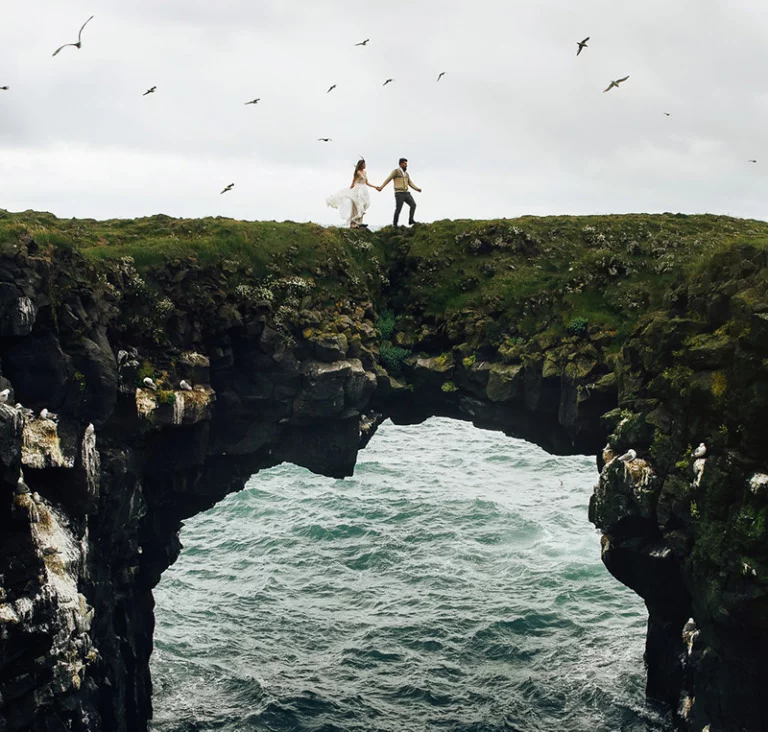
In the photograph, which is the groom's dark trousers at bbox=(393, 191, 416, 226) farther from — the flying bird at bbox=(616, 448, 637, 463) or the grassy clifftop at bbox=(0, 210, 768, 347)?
the flying bird at bbox=(616, 448, 637, 463)

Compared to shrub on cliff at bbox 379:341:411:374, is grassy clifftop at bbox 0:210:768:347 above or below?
above

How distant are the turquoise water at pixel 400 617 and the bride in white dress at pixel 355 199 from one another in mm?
20595

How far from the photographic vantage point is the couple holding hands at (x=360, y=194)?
45500 millimetres

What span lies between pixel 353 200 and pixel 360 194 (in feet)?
1.81

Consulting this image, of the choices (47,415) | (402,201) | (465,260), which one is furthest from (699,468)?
(402,201)

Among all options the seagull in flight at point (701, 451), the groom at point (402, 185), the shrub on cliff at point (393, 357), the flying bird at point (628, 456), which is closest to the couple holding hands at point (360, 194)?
the groom at point (402, 185)

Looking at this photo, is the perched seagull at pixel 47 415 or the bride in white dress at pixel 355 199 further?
the bride in white dress at pixel 355 199

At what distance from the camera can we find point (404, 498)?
6869 cm

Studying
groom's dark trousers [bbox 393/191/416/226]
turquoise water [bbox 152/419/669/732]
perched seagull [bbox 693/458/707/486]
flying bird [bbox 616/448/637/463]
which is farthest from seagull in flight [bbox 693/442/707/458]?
groom's dark trousers [bbox 393/191/416/226]

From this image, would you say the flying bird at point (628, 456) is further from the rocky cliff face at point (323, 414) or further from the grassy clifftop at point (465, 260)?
the grassy clifftop at point (465, 260)

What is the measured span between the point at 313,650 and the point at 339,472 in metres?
9.19

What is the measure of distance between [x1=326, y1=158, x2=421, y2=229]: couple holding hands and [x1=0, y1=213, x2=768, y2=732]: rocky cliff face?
1658 mm

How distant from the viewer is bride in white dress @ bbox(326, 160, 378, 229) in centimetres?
4550

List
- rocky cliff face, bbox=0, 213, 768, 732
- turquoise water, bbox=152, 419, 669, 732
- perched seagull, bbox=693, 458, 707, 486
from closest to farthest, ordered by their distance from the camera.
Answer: rocky cliff face, bbox=0, 213, 768, 732, perched seagull, bbox=693, 458, 707, 486, turquoise water, bbox=152, 419, 669, 732
